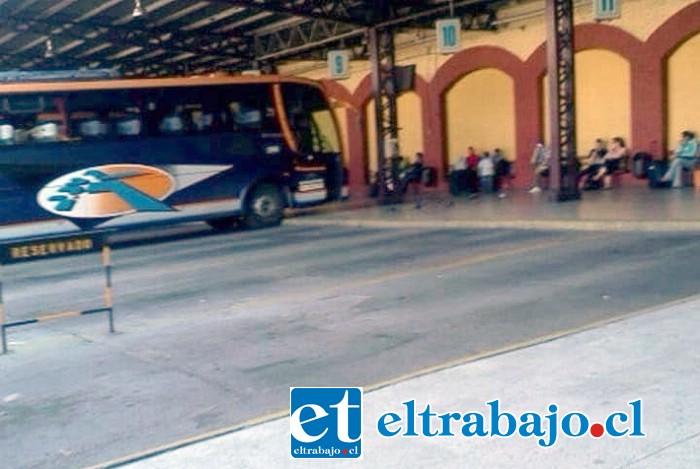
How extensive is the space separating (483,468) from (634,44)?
835 inches

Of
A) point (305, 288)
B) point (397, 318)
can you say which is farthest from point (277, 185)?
point (397, 318)

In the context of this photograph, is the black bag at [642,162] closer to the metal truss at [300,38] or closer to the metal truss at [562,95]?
the metal truss at [562,95]

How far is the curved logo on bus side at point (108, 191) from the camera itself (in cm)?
1844

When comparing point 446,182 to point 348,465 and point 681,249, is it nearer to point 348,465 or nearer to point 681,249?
point 681,249

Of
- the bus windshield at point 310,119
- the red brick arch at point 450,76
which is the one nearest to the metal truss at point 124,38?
the red brick arch at point 450,76

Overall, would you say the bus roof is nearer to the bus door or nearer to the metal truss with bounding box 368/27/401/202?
the bus door

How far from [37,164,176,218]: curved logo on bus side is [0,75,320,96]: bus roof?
1.73 meters

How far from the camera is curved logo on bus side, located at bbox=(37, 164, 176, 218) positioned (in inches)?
726

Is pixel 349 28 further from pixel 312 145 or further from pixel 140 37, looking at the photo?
pixel 312 145

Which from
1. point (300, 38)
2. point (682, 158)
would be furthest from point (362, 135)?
point (682, 158)

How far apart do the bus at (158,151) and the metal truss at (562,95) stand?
17.8 feet

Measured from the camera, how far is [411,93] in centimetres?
3225

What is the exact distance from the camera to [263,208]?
21359 mm

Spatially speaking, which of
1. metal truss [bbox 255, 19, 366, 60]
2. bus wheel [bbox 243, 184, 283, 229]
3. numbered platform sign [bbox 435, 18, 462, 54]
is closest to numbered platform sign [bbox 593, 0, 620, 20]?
numbered platform sign [bbox 435, 18, 462, 54]
